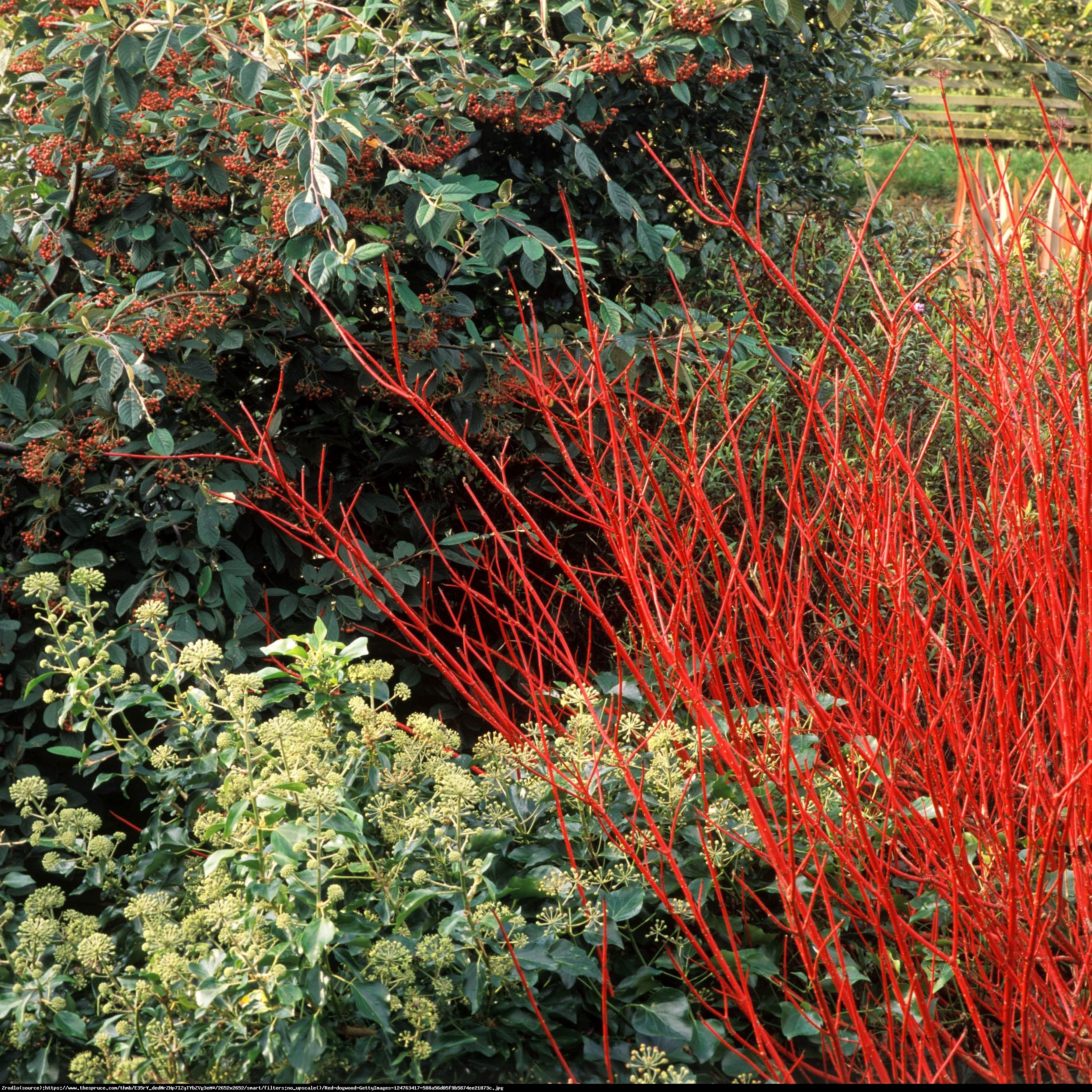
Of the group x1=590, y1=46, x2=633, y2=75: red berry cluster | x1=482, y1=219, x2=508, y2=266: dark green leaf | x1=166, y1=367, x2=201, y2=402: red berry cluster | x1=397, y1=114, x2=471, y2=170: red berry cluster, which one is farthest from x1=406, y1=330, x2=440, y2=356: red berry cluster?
x1=590, y1=46, x2=633, y2=75: red berry cluster

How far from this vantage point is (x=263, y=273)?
231 cm

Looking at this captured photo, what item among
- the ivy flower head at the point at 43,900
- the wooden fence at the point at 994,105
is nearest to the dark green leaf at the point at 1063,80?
the ivy flower head at the point at 43,900

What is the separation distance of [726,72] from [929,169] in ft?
18.5

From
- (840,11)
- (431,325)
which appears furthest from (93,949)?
(840,11)

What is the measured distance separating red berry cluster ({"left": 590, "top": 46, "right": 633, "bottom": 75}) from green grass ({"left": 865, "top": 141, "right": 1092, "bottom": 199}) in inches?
196

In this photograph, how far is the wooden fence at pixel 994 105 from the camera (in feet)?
28.6

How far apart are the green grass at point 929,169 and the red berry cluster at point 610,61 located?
4980mm

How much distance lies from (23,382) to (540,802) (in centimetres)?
151

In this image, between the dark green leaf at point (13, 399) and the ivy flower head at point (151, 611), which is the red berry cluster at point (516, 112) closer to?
the dark green leaf at point (13, 399)

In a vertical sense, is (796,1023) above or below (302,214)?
below

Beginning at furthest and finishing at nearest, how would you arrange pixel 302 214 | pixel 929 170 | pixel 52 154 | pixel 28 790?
pixel 929 170 < pixel 52 154 < pixel 302 214 < pixel 28 790

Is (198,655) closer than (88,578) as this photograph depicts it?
Yes

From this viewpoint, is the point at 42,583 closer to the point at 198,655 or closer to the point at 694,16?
the point at 198,655

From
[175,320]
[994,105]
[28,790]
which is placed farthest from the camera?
[994,105]
